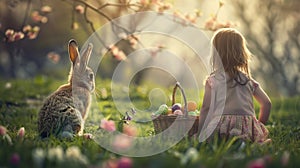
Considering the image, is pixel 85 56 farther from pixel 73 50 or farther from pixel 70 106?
pixel 70 106

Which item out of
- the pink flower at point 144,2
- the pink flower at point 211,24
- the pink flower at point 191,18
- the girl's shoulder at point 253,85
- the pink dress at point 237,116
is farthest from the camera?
the pink flower at point 191,18

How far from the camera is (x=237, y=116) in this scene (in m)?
5.52

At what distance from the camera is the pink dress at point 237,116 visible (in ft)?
17.9

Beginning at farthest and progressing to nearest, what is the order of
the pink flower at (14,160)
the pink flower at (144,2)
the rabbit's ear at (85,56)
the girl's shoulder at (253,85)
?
1. the pink flower at (144,2)
2. the rabbit's ear at (85,56)
3. the girl's shoulder at (253,85)
4. the pink flower at (14,160)

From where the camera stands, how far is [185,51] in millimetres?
19844

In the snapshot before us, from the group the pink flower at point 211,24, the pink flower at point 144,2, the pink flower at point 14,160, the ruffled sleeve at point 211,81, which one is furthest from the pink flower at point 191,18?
the pink flower at point 14,160

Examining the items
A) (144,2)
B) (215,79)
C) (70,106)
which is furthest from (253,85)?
(144,2)

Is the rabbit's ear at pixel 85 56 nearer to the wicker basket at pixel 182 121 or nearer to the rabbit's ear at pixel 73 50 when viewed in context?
the rabbit's ear at pixel 73 50

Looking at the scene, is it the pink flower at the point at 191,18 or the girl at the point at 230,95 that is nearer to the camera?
the girl at the point at 230,95

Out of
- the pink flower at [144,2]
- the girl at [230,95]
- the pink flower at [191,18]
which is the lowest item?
the girl at [230,95]

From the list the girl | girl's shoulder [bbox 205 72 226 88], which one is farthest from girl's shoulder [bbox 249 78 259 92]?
girl's shoulder [bbox 205 72 226 88]

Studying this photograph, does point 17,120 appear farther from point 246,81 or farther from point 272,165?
point 272,165

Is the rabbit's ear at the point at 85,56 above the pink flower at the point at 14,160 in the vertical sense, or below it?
above

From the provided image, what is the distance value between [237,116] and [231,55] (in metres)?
0.57
